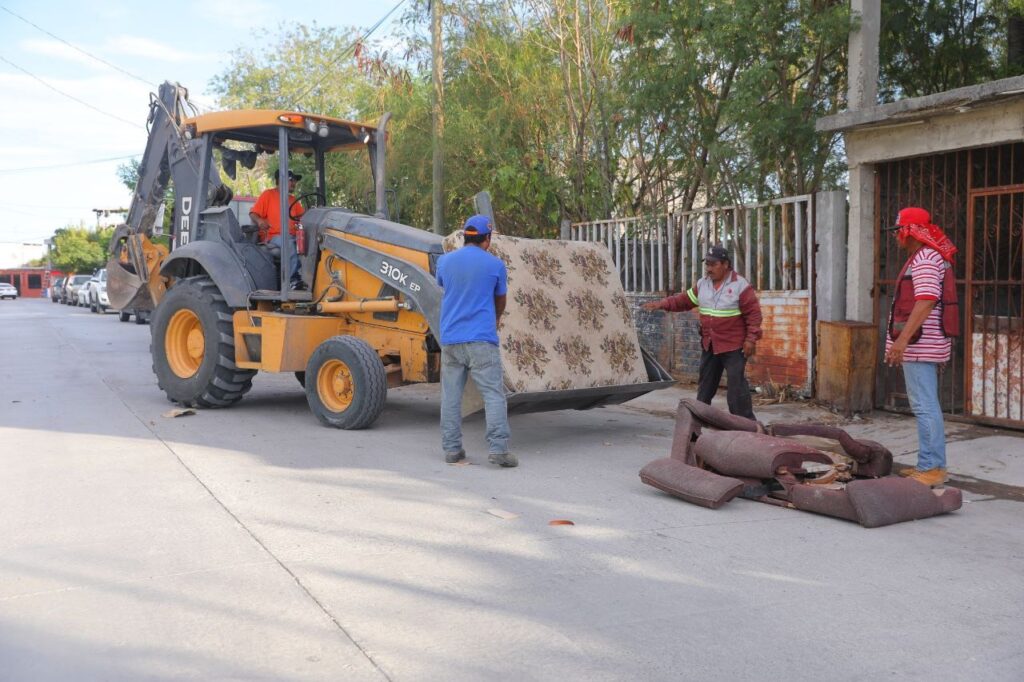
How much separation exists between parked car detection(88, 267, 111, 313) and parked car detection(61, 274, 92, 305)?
8.59m

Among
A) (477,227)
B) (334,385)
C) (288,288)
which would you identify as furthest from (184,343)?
(477,227)

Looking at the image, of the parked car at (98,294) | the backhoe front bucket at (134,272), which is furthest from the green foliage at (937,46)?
the parked car at (98,294)

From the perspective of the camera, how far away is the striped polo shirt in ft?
21.5

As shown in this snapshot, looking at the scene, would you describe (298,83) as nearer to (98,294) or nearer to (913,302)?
(98,294)

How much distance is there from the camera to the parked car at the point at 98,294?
36312mm

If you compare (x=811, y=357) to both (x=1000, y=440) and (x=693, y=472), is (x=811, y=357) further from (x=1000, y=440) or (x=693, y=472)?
(x=693, y=472)

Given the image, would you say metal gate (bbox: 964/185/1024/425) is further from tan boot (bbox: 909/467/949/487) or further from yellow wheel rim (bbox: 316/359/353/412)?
yellow wheel rim (bbox: 316/359/353/412)

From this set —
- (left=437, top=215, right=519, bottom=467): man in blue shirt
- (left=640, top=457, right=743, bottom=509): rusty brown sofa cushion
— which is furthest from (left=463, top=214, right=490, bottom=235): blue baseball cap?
(left=640, top=457, right=743, bottom=509): rusty brown sofa cushion

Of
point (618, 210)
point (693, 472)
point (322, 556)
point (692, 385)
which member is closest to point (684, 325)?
point (692, 385)

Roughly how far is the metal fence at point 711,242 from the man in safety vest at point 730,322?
8.90 ft

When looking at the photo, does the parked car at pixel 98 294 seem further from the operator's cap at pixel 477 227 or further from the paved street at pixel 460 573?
the operator's cap at pixel 477 227

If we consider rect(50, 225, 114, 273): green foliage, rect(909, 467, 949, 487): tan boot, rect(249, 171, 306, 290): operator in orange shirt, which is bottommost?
rect(909, 467, 949, 487): tan boot

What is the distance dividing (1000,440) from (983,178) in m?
2.96

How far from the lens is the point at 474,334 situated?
717 centimetres
